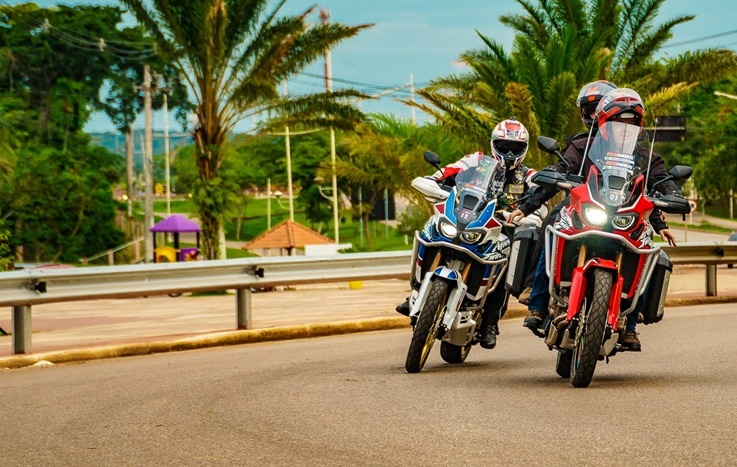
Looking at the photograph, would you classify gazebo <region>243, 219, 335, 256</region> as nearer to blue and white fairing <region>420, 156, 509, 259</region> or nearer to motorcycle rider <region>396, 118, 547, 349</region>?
motorcycle rider <region>396, 118, 547, 349</region>

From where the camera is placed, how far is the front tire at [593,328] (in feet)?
27.2

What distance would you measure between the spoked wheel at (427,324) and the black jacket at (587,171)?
0.79m

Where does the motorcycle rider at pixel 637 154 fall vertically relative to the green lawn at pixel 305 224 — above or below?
above

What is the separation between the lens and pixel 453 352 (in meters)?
10.5

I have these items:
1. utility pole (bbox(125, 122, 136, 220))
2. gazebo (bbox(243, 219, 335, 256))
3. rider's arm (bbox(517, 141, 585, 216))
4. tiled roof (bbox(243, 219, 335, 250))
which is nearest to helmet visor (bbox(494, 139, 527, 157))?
rider's arm (bbox(517, 141, 585, 216))

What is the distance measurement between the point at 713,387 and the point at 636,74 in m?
24.2

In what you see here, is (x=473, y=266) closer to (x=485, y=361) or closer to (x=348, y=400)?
(x=485, y=361)

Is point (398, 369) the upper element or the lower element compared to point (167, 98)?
lower

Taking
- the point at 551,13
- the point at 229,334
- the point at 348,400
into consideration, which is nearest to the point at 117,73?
the point at 551,13

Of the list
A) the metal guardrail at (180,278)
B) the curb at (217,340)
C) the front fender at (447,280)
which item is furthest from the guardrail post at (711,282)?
the front fender at (447,280)

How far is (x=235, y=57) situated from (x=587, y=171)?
22.4 m

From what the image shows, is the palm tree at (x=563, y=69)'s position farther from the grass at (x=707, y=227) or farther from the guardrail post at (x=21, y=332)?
the grass at (x=707, y=227)

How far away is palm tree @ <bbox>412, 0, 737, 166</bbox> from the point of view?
92.5 feet

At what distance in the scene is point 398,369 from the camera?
1011 centimetres
